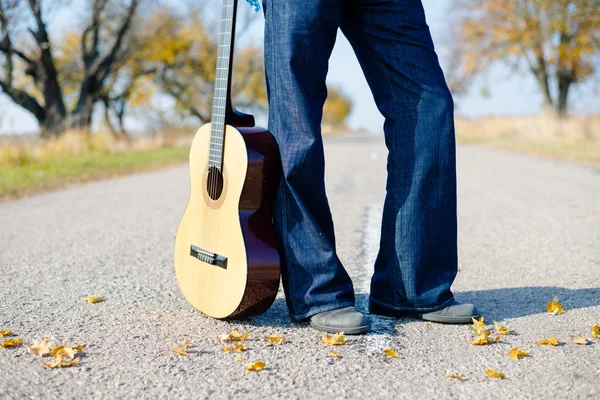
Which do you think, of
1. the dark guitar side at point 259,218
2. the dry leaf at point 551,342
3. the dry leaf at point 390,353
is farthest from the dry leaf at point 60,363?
the dry leaf at point 551,342

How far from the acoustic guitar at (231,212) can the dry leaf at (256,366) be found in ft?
1.20

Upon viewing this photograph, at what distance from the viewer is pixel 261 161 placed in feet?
7.53

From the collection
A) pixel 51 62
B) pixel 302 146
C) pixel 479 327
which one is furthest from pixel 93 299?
pixel 51 62

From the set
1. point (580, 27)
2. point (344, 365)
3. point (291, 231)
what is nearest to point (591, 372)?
point (344, 365)

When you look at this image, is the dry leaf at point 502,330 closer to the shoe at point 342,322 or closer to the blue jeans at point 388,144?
the blue jeans at point 388,144

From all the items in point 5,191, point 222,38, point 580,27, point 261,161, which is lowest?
point 5,191

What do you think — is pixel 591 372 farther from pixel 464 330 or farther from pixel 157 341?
pixel 157 341

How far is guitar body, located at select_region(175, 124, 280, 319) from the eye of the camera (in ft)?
7.50

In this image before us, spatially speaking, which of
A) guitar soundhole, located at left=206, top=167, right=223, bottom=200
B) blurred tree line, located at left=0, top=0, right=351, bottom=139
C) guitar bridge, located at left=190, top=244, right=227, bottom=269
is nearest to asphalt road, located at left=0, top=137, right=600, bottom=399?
guitar bridge, located at left=190, top=244, right=227, bottom=269

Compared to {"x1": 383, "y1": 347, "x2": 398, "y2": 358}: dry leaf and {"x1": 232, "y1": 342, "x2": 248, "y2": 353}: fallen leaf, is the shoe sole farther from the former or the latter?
{"x1": 232, "y1": 342, "x2": 248, "y2": 353}: fallen leaf

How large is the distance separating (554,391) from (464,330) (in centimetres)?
58

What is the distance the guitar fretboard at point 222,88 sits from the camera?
2.40 metres

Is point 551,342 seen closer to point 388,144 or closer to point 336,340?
point 336,340

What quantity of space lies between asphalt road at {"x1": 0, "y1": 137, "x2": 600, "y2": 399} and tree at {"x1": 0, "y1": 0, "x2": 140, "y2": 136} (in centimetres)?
1281
